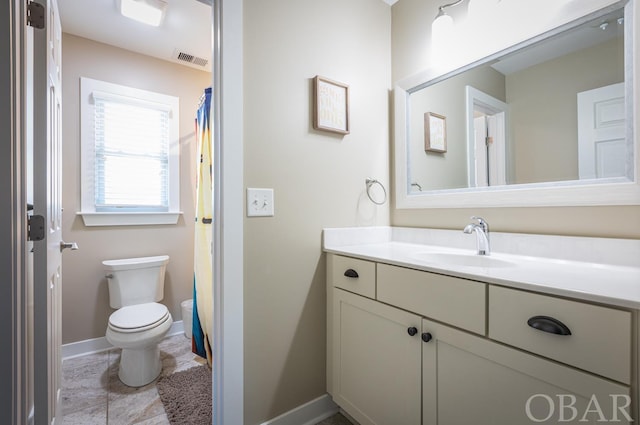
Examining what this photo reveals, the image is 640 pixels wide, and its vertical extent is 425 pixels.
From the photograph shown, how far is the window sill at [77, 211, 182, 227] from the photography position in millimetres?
2217

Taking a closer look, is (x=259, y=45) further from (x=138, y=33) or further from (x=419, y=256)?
(x=138, y=33)

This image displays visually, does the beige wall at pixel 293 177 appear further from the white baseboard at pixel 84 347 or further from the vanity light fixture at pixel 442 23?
the white baseboard at pixel 84 347

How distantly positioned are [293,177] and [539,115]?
1.12 m

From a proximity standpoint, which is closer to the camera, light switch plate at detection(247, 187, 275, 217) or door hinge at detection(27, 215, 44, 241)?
door hinge at detection(27, 215, 44, 241)

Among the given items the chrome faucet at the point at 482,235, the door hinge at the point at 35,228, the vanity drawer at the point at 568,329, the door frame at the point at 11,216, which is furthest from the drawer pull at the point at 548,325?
the door hinge at the point at 35,228

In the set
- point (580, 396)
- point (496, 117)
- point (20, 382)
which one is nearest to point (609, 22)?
point (496, 117)

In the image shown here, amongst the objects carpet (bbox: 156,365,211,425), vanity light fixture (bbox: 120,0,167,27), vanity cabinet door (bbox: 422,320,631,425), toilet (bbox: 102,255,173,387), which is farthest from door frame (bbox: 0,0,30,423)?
vanity light fixture (bbox: 120,0,167,27)

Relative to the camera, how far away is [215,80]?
3.95 ft

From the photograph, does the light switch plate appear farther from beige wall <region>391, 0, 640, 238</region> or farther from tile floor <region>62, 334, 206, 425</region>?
tile floor <region>62, 334, 206, 425</region>

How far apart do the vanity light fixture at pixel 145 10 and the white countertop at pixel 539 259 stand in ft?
6.03

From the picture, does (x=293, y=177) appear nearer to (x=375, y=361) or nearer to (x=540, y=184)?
A: (x=375, y=361)

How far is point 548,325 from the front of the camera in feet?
2.31

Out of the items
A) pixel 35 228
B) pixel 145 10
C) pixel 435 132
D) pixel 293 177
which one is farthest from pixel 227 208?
pixel 145 10

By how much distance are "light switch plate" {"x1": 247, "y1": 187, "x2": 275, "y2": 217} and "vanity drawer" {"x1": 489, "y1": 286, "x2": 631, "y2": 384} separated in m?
0.91
